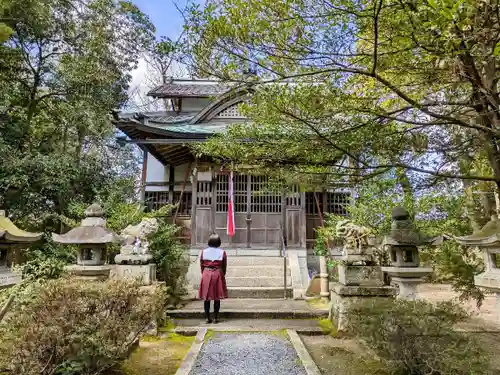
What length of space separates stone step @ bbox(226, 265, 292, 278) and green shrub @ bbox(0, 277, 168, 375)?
555cm

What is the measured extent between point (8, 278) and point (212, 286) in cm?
295

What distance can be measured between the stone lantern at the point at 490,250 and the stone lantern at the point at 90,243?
15.6 feet

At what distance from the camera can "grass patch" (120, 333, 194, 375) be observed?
149 inches

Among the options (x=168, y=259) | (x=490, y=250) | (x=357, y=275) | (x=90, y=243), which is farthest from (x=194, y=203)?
(x=490, y=250)

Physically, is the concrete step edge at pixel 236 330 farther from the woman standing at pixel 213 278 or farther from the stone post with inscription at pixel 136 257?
the stone post with inscription at pixel 136 257

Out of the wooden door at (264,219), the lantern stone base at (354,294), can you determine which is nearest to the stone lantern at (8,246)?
the lantern stone base at (354,294)

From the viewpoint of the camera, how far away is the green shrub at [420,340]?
2.73 m

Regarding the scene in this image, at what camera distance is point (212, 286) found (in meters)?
5.72

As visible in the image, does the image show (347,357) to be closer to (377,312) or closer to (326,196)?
(377,312)

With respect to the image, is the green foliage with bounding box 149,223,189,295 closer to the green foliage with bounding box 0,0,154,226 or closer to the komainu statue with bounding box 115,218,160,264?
the komainu statue with bounding box 115,218,160,264

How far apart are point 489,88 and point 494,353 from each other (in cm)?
322

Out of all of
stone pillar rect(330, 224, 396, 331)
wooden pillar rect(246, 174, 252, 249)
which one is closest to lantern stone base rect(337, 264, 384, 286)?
stone pillar rect(330, 224, 396, 331)

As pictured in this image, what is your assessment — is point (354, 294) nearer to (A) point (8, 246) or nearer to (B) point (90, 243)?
(B) point (90, 243)

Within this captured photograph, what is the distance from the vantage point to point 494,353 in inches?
163
